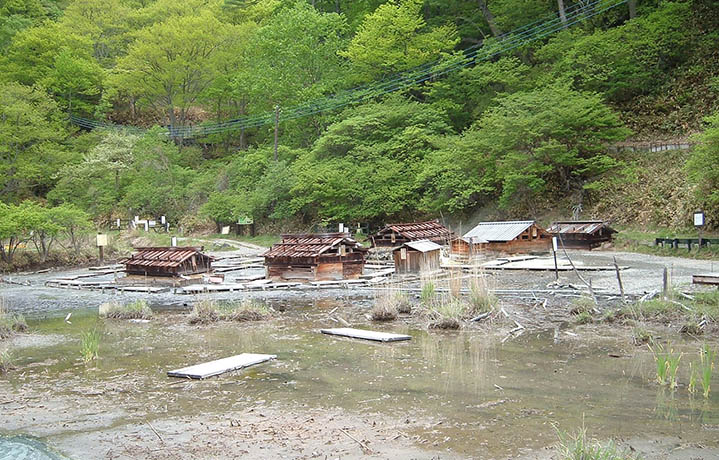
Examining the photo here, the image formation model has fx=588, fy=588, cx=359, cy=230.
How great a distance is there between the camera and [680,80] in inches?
1426

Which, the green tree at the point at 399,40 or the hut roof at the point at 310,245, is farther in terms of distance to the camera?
the green tree at the point at 399,40

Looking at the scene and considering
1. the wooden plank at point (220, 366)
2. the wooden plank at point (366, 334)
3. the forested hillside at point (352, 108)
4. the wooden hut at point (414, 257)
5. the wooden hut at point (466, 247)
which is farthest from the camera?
the forested hillside at point (352, 108)

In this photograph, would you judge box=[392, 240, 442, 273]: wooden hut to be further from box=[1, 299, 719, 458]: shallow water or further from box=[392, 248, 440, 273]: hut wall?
box=[1, 299, 719, 458]: shallow water

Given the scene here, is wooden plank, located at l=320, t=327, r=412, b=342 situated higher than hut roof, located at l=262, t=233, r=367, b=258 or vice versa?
hut roof, located at l=262, t=233, r=367, b=258

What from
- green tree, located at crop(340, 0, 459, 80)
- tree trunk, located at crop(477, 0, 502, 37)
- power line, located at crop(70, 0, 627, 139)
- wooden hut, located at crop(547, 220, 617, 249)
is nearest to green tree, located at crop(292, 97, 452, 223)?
power line, located at crop(70, 0, 627, 139)

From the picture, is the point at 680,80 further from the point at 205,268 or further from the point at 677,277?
the point at 205,268

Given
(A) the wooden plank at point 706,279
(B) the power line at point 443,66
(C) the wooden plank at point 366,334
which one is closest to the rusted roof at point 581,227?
(A) the wooden plank at point 706,279

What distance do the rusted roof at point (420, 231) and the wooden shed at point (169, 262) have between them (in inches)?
351

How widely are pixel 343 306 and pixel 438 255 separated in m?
8.73

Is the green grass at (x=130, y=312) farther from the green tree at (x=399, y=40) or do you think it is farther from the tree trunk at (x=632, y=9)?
the tree trunk at (x=632, y=9)

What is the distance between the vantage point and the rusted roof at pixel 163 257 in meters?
24.5

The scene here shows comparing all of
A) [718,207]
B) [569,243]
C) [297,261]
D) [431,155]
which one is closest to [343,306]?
[297,261]

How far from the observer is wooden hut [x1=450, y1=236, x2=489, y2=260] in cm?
2803

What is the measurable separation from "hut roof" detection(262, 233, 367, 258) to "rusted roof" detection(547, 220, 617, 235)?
10.2 meters
